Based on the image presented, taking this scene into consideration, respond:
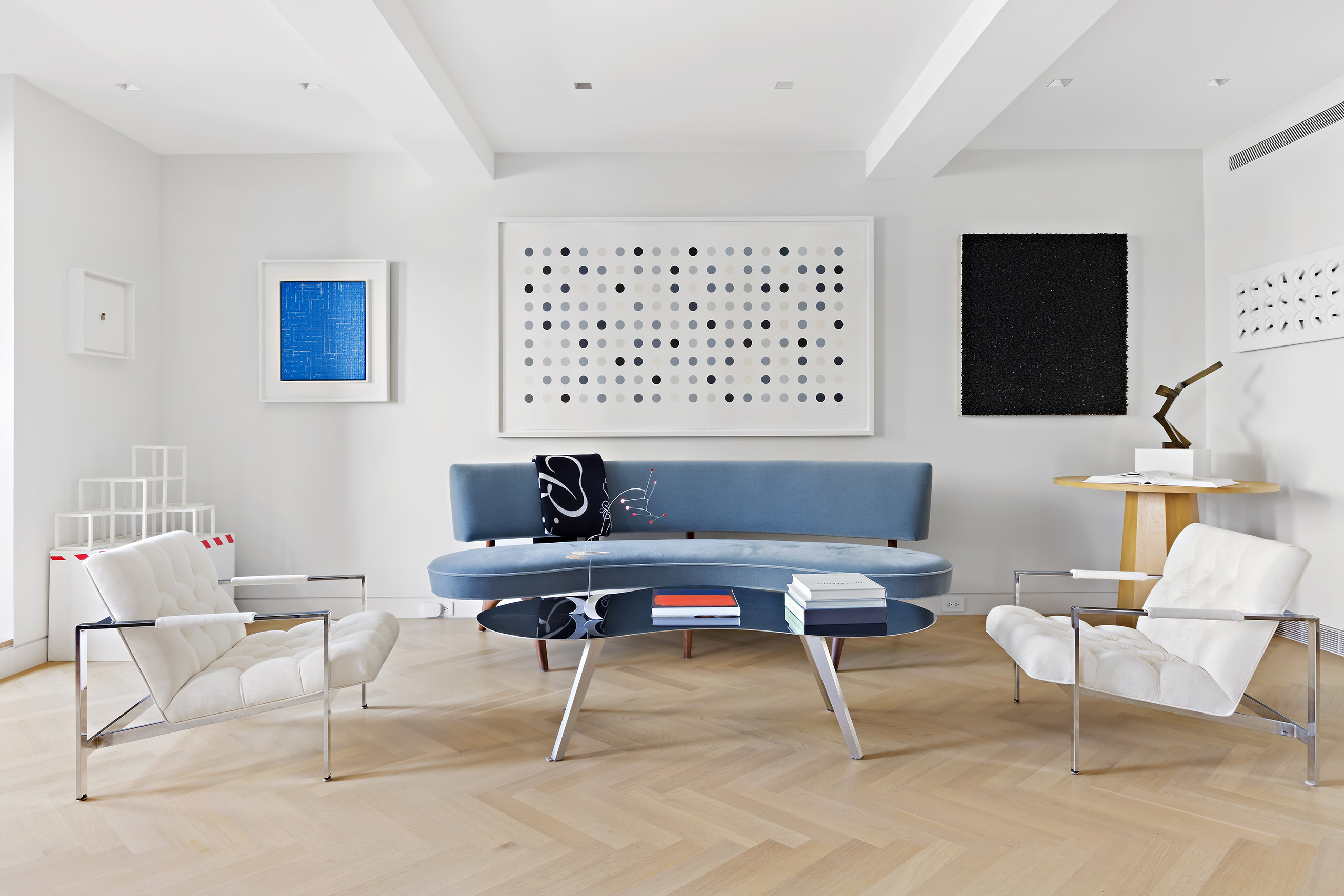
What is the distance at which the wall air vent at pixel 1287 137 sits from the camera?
3906 mm

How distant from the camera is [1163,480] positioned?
4004mm

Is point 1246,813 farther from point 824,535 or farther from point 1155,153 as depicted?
point 1155,153

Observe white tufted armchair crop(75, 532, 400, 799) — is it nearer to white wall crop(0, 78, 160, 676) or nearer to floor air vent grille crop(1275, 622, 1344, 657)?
white wall crop(0, 78, 160, 676)

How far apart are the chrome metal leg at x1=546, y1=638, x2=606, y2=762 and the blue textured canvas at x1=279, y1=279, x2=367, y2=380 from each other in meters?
2.89

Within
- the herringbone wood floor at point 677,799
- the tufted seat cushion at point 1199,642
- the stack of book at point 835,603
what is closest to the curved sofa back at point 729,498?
the herringbone wood floor at point 677,799

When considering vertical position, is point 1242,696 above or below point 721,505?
below

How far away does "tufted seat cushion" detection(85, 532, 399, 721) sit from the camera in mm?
2367

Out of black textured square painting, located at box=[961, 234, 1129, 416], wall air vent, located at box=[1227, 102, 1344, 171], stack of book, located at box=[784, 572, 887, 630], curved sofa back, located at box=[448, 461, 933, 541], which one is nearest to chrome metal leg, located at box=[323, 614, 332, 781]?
stack of book, located at box=[784, 572, 887, 630]

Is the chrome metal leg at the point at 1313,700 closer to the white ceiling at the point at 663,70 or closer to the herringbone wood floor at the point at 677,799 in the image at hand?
the herringbone wood floor at the point at 677,799

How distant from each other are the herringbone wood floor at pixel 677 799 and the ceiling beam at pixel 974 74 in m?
2.68

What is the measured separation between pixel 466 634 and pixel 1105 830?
323 cm

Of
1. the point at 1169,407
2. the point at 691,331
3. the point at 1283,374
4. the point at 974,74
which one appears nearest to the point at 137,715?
the point at 691,331

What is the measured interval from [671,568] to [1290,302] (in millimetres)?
3624

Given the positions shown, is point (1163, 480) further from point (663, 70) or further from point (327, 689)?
point (327, 689)
